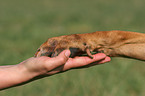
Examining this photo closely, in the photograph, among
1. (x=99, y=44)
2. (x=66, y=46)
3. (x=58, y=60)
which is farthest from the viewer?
(x=99, y=44)

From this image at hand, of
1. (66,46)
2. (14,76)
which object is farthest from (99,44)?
(14,76)

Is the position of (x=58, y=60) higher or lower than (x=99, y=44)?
lower

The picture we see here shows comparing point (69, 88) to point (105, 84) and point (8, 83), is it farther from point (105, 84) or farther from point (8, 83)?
point (8, 83)

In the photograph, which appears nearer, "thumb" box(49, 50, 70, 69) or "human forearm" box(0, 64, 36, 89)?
"thumb" box(49, 50, 70, 69)

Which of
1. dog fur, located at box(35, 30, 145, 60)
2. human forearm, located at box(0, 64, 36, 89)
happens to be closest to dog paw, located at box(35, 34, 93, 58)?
dog fur, located at box(35, 30, 145, 60)

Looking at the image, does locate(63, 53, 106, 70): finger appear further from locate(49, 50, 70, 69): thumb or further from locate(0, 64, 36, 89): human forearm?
locate(0, 64, 36, 89): human forearm

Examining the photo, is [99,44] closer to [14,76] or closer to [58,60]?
[58,60]

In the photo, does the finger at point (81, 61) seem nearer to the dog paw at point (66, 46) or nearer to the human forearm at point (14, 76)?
the dog paw at point (66, 46)
